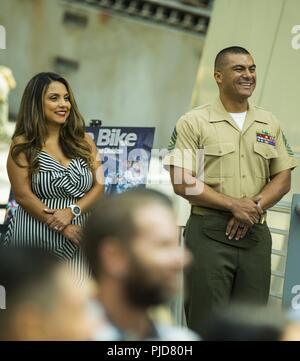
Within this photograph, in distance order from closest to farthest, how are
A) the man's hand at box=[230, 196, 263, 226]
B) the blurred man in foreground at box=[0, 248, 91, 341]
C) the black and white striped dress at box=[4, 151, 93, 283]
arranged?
the blurred man in foreground at box=[0, 248, 91, 341]
the man's hand at box=[230, 196, 263, 226]
the black and white striped dress at box=[4, 151, 93, 283]

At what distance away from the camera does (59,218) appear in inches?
161

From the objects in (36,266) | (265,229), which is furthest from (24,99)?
(36,266)

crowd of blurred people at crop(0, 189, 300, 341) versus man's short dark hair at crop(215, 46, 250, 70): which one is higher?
man's short dark hair at crop(215, 46, 250, 70)

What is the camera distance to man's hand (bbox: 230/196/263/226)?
4.03 m

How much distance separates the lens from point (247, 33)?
5855 mm

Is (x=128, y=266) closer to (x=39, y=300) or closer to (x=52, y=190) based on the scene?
(x=39, y=300)

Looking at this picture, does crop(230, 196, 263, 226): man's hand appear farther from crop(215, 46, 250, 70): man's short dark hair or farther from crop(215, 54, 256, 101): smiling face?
crop(215, 46, 250, 70): man's short dark hair

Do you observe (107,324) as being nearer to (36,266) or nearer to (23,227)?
(36,266)

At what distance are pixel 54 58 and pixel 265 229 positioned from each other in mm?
9753

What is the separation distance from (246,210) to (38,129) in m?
1.00

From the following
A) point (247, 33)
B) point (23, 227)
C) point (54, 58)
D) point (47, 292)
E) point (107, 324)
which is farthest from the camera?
point (54, 58)

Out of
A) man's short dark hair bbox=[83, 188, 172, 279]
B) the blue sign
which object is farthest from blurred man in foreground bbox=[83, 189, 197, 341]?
the blue sign

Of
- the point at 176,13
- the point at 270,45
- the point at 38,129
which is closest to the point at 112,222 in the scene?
the point at 38,129

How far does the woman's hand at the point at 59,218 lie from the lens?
4094 millimetres
